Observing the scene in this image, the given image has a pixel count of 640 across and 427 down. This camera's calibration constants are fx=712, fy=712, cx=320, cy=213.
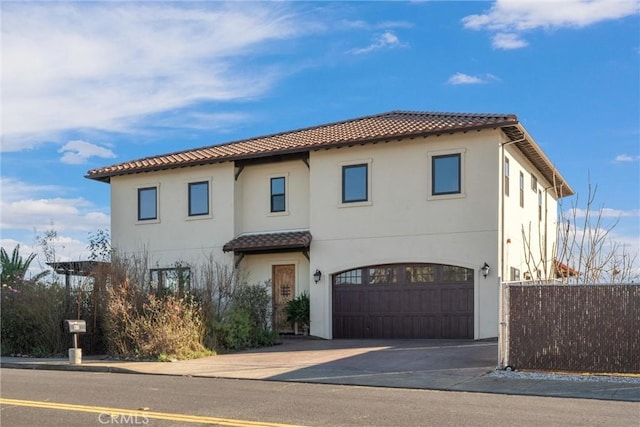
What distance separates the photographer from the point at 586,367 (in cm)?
1405

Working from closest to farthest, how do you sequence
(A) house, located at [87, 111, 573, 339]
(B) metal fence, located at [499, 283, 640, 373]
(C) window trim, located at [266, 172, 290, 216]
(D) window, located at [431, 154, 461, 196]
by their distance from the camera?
(B) metal fence, located at [499, 283, 640, 373], (A) house, located at [87, 111, 573, 339], (D) window, located at [431, 154, 461, 196], (C) window trim, located at [266, 172, 290, 216]

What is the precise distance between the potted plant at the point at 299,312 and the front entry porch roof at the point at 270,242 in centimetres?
173

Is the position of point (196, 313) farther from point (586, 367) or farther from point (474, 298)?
point (586, 367)

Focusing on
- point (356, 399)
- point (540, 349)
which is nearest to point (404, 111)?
point (540, 349)

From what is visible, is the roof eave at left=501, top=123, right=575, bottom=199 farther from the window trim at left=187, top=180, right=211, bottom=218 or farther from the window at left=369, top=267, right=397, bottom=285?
the window trim at left=187, top=180, right=211, bottom=218

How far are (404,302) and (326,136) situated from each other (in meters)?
6.45

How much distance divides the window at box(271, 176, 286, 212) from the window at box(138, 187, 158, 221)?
502cm

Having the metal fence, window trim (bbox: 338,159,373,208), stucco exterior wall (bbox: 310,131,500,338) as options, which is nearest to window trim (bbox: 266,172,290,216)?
stucco exterior wall (bbox: 310,131,500,338)

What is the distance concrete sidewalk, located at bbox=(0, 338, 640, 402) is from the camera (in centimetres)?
1261

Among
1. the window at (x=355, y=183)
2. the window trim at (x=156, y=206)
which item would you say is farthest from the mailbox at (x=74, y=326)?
the window trim at (x=156, y=206)

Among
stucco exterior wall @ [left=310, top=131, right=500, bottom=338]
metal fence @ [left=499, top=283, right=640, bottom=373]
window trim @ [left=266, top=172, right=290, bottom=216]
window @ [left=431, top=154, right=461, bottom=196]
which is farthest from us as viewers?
window trim @ [left=266, top=172, right=290, bottom=216]

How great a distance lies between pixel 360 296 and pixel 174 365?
25.9ft

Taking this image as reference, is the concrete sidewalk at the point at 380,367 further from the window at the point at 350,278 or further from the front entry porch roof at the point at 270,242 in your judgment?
the front entry porch roof at the point at 270,242

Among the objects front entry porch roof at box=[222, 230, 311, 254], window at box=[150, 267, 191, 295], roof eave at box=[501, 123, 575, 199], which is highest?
roof eave at box=[501, 123, 575, 199]
